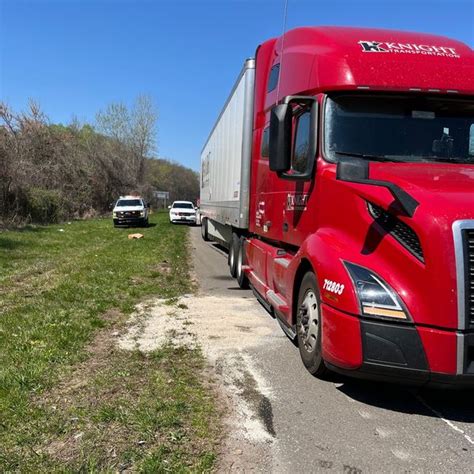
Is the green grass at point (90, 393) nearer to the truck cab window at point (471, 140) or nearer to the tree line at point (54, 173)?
the truck cab window at point (471, 140)

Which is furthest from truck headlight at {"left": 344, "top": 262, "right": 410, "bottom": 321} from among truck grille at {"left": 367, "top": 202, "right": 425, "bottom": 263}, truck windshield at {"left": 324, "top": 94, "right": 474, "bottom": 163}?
truck windshield at {"left": 324, "top": 94, "right": 474, "bottom": 163}

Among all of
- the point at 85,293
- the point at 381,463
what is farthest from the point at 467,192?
the point at 85,293

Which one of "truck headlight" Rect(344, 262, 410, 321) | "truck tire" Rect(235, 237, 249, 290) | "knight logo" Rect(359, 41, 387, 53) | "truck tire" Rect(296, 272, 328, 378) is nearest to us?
"truck headlight" Rect(344, 262, 410, 321)

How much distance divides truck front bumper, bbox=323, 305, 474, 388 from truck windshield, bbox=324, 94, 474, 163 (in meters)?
1.74

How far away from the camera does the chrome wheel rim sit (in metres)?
4.54

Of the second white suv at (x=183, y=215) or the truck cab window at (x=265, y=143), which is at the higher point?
the truck cab window at (x=265, y=143)

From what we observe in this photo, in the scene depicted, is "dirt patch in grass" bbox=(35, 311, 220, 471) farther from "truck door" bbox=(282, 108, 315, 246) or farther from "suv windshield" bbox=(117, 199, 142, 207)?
"suv windshield" bbox=(117, 199, 142, 207)

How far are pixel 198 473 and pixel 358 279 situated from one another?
5.80 feet

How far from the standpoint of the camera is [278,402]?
4199 mm

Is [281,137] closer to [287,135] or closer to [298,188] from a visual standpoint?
[287,135]

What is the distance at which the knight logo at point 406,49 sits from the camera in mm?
5063

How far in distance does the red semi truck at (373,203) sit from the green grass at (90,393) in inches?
51.3

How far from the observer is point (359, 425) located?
3775 millimetres

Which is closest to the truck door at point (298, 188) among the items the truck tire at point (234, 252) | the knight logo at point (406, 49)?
the knight logo at point (406, 49)
